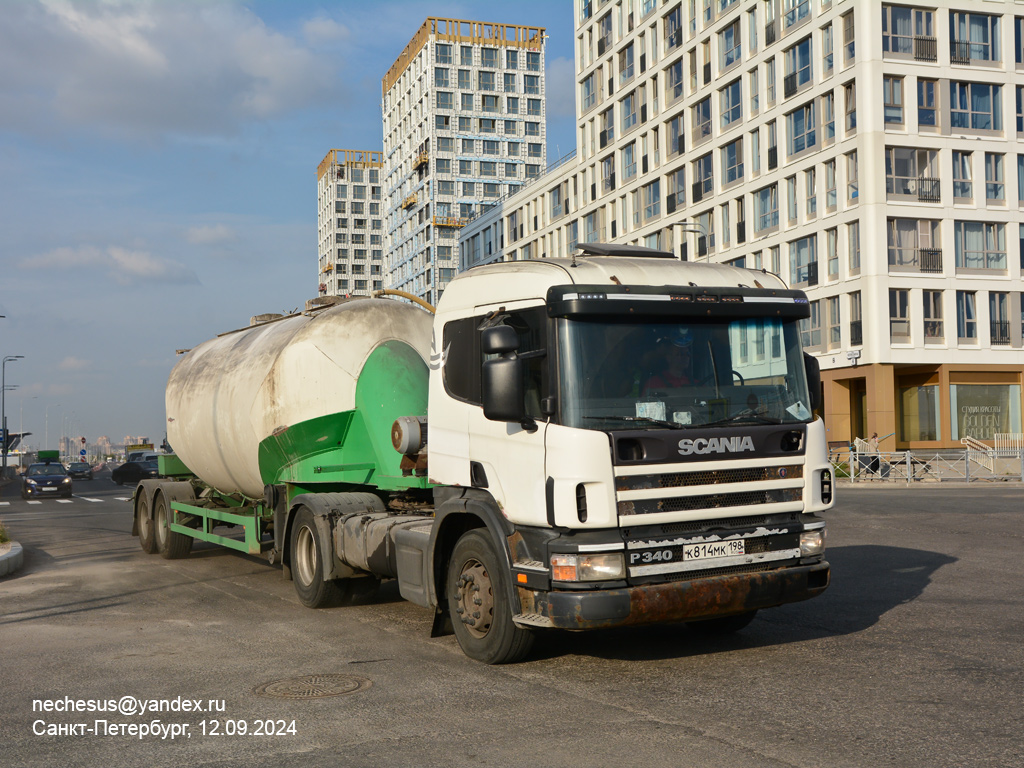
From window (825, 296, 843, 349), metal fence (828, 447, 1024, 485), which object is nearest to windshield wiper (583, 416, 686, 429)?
metal fence (828, 447, 1024, 485)

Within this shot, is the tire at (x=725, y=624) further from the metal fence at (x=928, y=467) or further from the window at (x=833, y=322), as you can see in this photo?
the window at (x=833, y=322)

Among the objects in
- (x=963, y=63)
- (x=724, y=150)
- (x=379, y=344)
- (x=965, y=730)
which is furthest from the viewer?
(x=724, y=150)

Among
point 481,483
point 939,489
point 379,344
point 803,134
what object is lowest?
point 939,489

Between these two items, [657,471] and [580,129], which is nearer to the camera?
[657,471]

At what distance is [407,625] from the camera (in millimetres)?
9008

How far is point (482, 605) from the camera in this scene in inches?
287

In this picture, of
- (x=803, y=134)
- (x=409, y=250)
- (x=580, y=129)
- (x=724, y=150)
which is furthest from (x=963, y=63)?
(x=409, y=250)

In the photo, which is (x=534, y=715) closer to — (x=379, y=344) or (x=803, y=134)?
(x=379, y=344)

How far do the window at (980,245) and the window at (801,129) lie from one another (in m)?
7.17

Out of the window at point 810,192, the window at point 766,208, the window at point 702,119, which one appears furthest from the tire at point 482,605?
the window at point 702,119

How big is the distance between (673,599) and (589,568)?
60 centimetres

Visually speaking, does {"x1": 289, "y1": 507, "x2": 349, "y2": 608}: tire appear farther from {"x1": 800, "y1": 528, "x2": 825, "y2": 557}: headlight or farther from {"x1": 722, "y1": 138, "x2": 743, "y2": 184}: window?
{"x1": 722, "y1": 138, "x2": 743, "y2": 184}: window

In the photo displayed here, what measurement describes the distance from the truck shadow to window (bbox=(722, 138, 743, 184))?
41.8 meters

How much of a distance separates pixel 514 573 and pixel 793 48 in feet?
146
